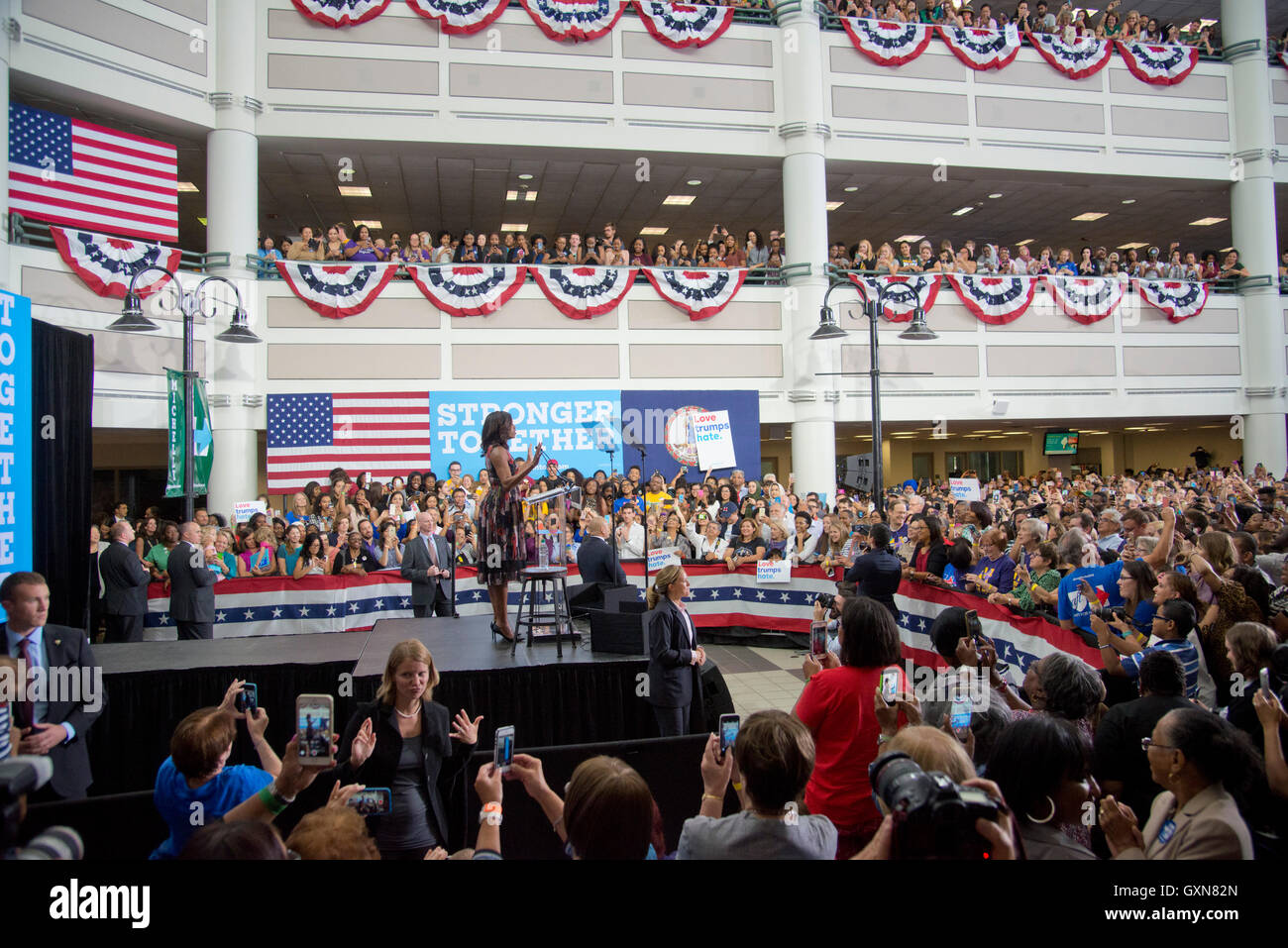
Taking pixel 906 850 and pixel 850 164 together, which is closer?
pixel 906 850

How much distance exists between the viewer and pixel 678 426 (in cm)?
1664

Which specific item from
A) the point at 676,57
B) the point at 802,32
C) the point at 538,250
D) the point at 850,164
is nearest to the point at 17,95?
the point at 538,250

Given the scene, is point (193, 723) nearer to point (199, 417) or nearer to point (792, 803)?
point (792, 803)

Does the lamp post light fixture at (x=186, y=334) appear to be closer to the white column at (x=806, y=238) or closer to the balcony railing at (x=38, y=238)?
the balcony railing at (x=38, y=238)

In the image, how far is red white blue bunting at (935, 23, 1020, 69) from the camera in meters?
17.7

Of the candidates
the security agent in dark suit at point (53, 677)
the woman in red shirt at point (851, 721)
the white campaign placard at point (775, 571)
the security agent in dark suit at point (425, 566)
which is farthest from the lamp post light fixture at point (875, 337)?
the security agent in dark suit at point (53, 677)

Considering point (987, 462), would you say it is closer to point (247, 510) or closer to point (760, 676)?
point (760, 676)

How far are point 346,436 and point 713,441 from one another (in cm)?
729

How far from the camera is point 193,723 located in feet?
9.72

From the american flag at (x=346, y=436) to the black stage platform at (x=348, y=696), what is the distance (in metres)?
9.25

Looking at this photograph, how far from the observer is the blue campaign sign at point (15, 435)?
21.5ft

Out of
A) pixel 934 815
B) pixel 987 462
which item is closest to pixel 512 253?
pixel 934 815
